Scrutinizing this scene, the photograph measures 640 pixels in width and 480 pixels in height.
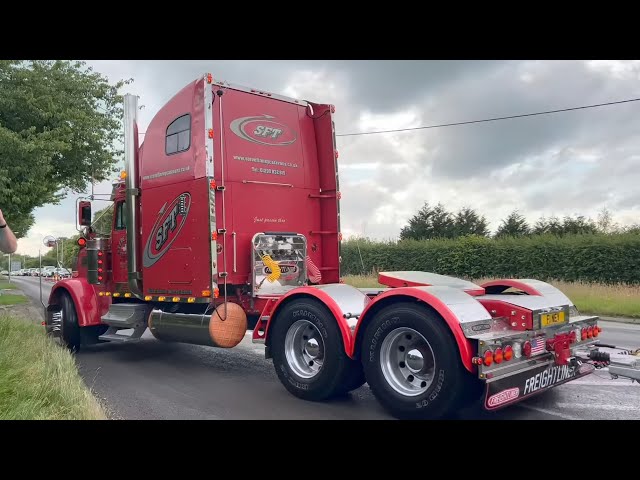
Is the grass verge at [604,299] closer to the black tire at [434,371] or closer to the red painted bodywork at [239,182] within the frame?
the red painted bodywork at [239,182]

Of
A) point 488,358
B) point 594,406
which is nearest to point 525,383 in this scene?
point 488,358

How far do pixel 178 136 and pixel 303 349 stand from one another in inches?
131

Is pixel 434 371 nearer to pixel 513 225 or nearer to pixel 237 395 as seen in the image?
pixel 237 395

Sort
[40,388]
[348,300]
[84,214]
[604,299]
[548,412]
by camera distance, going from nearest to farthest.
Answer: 1. [40,388]
2. [548,412]
3. [348,300]
4. [84,214]
5. [604,299]

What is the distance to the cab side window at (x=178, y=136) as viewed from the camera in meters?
7.04

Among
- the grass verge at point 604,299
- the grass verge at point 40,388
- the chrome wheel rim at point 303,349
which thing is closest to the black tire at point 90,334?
the grass verge at point 40,388

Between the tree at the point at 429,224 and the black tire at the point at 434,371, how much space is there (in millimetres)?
38700

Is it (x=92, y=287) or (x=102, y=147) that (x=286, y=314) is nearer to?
(x=92, y=287)

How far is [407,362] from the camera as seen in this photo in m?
4.78

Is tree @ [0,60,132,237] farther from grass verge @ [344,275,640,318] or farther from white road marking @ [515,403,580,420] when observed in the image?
white road marking @ [515,403,580,420]
